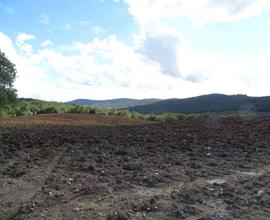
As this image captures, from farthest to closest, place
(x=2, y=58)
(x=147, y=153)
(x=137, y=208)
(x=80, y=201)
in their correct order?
(x=2, y=58) < (x=147, y=153) < (x=80, y=201) < (x=137, y=208)

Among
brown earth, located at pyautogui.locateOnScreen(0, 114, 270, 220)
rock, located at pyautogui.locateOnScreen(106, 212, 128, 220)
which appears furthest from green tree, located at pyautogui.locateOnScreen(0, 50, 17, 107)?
rock, located at pyautogui.locateOnScreen(106, 212, 128, 220)

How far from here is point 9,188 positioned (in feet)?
25.5

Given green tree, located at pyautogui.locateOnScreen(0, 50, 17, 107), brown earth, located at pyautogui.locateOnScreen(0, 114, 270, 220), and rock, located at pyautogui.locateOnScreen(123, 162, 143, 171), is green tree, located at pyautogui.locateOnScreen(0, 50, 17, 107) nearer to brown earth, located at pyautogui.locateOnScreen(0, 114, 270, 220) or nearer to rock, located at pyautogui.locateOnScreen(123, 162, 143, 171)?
brown earth, located at pyautogui.locateOnScreen(0, 114, 270, 220)

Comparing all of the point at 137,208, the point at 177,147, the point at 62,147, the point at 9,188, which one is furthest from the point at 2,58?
the point at 137,208

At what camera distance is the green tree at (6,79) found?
89.1 ft

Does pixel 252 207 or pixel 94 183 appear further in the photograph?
pixel 94 183

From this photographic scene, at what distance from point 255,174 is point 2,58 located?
72.7 feet

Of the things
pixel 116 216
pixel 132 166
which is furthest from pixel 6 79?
pixel 116 216

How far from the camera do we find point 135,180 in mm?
7871

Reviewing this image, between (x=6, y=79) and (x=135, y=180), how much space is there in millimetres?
21388

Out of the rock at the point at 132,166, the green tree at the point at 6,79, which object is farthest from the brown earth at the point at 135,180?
the green tree at the point at 6,79

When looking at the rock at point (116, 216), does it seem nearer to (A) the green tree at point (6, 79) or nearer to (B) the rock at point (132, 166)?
(B) the rock at point (132, 166)

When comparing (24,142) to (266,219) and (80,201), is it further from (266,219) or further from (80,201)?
(266,219)

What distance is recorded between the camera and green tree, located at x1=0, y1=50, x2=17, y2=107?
89.1ft
